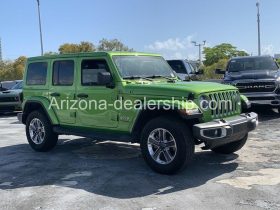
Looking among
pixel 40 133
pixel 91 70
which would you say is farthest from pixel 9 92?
pixel 91 70

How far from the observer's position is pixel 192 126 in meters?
6.21

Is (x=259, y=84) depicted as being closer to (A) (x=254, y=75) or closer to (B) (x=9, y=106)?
(A) (x=254, y=75)

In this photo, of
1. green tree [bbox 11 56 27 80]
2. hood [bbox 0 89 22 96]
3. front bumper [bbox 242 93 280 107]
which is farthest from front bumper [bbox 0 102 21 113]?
green tree [bbox 11 56 27 80]

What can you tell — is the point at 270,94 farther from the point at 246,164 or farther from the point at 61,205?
the point at 61,205

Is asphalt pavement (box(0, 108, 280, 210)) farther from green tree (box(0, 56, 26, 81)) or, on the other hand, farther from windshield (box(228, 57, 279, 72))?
green tree (box(0, 56, 26, 81))

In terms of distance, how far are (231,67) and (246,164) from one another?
22.8 feet

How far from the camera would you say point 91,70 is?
25.2ft

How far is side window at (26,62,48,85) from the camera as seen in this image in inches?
340

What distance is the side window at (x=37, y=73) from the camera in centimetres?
863

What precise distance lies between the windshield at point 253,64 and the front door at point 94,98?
6743 millimetres

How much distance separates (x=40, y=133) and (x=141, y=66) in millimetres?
2590

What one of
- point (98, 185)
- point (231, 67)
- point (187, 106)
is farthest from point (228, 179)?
point (231, 67)

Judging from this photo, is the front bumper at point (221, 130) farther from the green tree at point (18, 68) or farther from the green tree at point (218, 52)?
the green tree at point (218, 52)

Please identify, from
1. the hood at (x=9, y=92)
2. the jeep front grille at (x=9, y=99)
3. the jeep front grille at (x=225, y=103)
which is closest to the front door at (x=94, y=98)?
the jeep front grille at (x=225, y=103)
